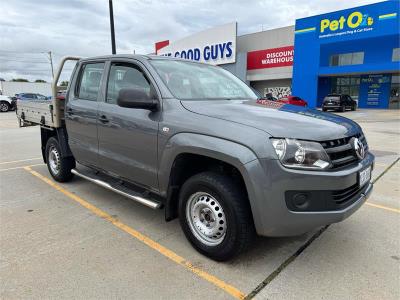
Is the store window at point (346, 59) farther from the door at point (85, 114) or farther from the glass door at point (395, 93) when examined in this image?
the door at point (85, 114)

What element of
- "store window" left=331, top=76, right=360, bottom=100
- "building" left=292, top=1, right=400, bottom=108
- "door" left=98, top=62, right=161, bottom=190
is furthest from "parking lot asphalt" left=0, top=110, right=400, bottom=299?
"store window" left=331, top=76, right=360, bottom=100

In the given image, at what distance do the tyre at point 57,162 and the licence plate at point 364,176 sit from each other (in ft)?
13.6

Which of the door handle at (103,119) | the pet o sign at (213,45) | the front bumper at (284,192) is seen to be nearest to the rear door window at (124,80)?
the door handle at (103,119)

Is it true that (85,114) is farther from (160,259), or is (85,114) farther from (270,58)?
(270,58)

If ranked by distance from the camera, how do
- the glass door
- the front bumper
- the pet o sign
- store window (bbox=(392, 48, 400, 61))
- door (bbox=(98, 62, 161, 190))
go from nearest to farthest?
the front bumper → door (bbox=(98, 62, 161, 190)) → store window (bbox=(392, 48, 400, 61)) → the glass door → the pet o sign

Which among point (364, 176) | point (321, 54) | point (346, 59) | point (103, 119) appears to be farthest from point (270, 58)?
point (364, 176)

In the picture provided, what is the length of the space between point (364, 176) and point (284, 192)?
3.10 feet

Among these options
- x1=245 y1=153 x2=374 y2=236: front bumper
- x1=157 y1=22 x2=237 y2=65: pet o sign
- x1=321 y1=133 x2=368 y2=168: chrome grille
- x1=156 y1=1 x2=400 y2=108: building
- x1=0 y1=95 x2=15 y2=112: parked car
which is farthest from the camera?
x1=157 y1=22 x2=237 y2=65: pet o sign

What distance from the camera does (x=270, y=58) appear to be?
34.0m

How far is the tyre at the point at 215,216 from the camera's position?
271cm

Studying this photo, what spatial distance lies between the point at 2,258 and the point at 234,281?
2.13 meters

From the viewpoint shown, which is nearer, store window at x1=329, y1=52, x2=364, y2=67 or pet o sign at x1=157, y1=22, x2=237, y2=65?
store window at x1=329, y1=52, x2=364, y2=67

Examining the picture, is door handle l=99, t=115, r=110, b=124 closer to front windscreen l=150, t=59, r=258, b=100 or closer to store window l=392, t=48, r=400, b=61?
front windscreen l=150, t=59, r=258, b=100

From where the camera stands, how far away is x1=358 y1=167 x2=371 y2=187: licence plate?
2.84 meters
